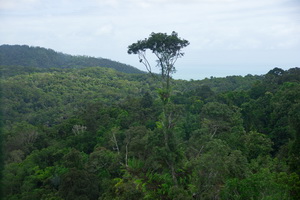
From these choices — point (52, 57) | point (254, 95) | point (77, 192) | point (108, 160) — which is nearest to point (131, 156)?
point (108, 160)

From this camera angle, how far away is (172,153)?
898 cm

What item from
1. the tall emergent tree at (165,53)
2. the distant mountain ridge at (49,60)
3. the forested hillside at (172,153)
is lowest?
the forested hillside at (172,153)

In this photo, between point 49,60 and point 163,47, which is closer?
point 163,47

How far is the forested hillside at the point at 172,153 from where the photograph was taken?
749cm

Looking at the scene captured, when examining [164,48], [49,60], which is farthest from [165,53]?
[49,60]

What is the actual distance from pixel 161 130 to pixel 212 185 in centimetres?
271

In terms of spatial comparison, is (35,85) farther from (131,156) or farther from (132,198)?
(132,198)

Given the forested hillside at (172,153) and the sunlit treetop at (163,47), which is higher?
the sunlit treetop at (163,47)

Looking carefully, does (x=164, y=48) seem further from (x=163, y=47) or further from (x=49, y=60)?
(x=49, y=60)

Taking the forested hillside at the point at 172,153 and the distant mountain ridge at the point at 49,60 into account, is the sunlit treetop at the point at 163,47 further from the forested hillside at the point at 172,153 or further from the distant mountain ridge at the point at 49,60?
the distant mountain ridge at the point at 49,60

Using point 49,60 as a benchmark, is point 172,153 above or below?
below

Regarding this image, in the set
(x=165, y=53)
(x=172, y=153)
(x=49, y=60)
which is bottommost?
(x=172, y=153)

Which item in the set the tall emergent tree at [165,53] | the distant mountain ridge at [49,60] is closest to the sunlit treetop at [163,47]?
the tall emergent tree at [165,53]

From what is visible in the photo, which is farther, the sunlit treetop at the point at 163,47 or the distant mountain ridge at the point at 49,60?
the distant mountain ridge at the point at 49,60
